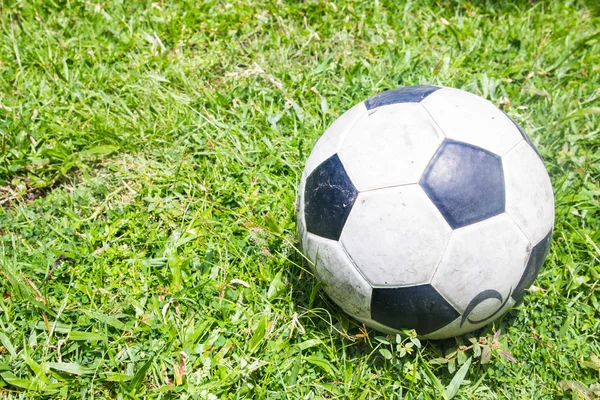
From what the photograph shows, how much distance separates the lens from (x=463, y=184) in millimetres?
1980

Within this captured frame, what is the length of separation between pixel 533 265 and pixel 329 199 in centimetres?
87

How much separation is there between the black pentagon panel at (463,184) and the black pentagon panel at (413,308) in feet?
0.96

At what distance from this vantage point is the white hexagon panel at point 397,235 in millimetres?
1956

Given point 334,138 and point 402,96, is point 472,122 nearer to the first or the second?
point 402,96

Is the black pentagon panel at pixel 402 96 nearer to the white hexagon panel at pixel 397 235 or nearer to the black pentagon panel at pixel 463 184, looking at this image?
the black pentagon panel at pixel 463 184

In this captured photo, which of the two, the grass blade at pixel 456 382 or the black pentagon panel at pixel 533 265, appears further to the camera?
the grass blade at pixel 456 382

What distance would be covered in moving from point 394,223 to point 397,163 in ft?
0.77

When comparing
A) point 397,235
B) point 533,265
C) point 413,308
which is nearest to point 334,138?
point 397,235

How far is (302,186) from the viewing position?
2365 millimetres

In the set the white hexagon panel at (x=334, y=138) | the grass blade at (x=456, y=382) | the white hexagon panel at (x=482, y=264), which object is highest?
the white hexagon panel at (x=334, y=138)

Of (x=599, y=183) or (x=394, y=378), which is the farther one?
(x=599, y=183)

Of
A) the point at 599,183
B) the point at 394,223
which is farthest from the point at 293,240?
the point at 599,183

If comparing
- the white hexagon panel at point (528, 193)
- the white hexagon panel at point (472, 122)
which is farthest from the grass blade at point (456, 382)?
the white hexagon panel at point (472, 122)

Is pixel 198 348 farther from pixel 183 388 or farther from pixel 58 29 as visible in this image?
pixel 58 29
